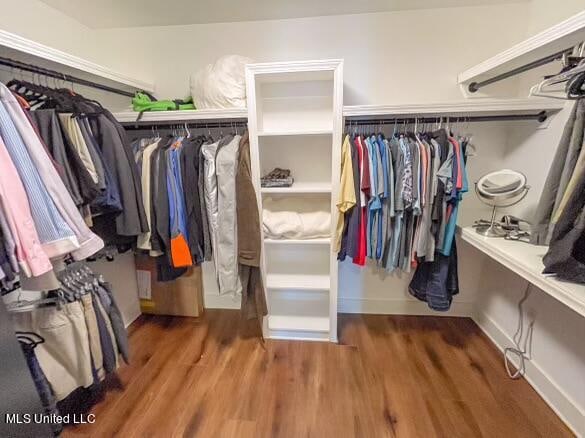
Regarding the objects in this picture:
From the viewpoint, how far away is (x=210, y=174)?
1701 mm

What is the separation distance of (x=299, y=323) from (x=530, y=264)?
1.41 m

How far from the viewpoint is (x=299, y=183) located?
80.1 inches

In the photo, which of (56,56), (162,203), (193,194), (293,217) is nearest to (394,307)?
(293,217)

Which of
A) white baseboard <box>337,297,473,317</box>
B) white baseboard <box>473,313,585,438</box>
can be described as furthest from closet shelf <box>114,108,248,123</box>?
white baseboard <box>473,313,585,438</box>

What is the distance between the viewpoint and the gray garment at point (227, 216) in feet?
5.56

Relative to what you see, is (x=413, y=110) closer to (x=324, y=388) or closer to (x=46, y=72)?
(x=324, y=388)

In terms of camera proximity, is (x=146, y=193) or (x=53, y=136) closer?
(x=53, y=136)

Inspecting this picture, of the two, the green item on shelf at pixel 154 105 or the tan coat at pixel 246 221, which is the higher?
the green item on shelf at pixel 154 105

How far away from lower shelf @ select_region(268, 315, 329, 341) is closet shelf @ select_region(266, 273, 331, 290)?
0.97ft

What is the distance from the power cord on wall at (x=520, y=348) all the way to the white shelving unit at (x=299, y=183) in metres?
1.09

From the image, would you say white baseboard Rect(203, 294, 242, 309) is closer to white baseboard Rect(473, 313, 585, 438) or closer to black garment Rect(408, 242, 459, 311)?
black garment Rect(408, 242, 459, 311)

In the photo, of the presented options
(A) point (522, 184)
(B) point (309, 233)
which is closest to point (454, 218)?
(A) point (522, 184)

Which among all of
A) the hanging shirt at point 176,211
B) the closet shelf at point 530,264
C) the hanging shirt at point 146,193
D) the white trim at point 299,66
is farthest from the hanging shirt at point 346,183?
the hanging shirt at point 146,193

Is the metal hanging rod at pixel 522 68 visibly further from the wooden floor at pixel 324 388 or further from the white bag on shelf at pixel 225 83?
the wooden floor at pixel 324 388
